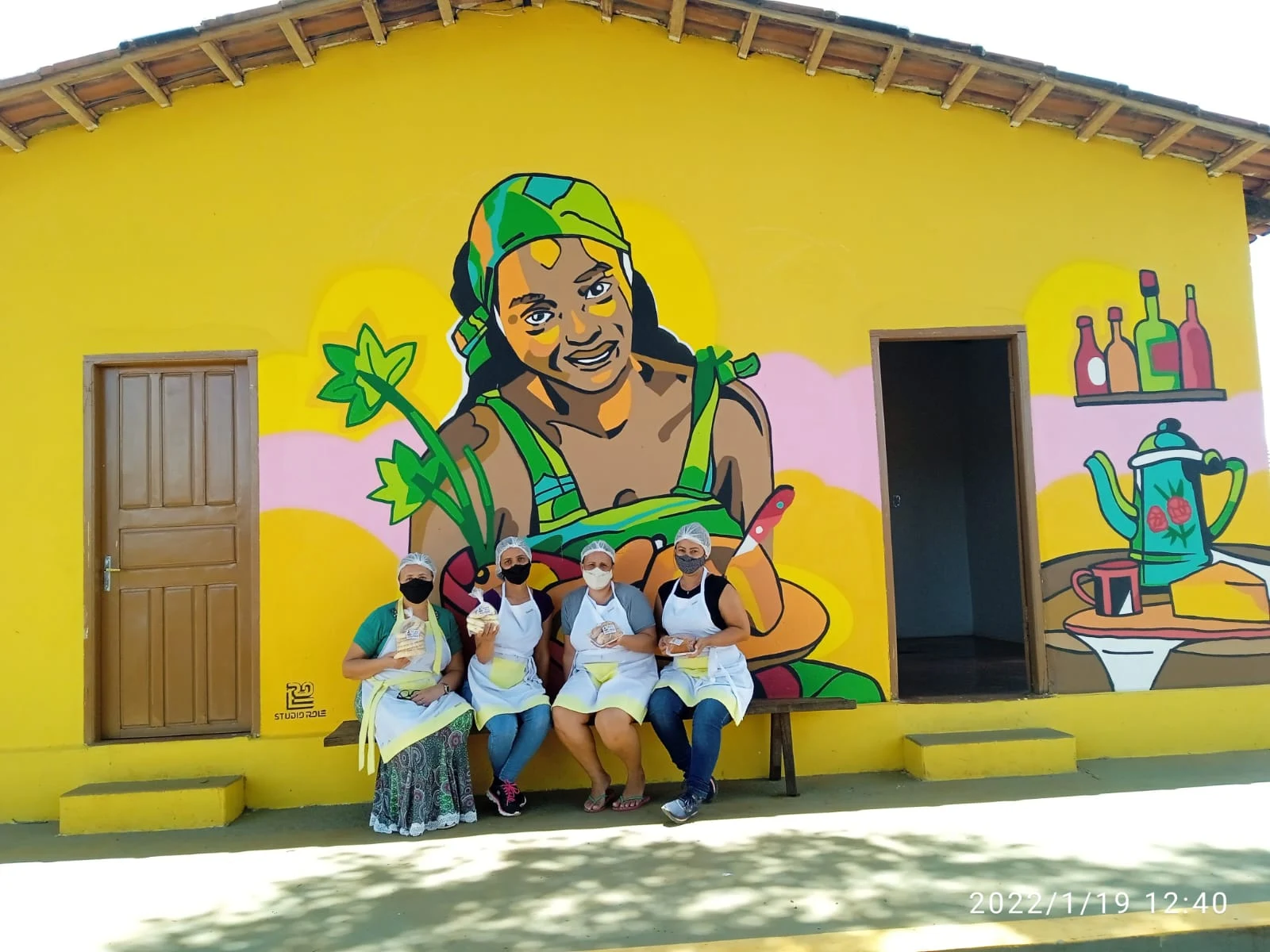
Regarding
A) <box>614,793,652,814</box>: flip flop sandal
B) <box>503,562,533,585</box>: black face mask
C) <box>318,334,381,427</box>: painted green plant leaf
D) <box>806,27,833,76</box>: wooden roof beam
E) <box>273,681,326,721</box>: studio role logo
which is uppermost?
<box>806,27,833,76</box>: wooden roof beam

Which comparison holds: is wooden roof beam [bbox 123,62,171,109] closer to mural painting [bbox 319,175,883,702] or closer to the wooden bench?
mural painting [bbox 319,175,883,702]

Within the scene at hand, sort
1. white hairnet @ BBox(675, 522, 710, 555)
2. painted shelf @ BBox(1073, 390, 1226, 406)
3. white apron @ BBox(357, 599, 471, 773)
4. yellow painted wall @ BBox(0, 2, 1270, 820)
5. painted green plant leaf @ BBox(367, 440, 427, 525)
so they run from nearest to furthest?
1. white apron @ BBox(357, 599, 471, 773)
2. white hairnet @ BBox(675, 522, 710, 555)
3. yellow painted wall @ BBox(0, 2, 1270, 820)
4. painted green plant leaf @ BBox(367, 440, 427, 525)
5. painted shelf @ BBox(1073, 390, 1226, 406)

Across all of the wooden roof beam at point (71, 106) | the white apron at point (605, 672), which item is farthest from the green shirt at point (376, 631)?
the wooden roof beam at point (71, 106)

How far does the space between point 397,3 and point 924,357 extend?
6778 millimetres

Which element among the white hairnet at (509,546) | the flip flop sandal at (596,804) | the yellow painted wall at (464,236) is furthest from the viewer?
the yellow painted wall at (464,236)

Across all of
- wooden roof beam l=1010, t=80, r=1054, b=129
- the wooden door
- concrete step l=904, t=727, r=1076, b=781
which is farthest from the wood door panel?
wooden roof beam l=1010, t=80, r=1054, b=129

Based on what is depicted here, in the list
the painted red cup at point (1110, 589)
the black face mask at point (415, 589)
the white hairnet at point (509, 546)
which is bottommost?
the painted red cup at point (1110, 589)

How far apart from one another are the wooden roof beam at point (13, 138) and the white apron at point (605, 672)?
4.25 meters

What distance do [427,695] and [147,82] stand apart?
3802 millimetres

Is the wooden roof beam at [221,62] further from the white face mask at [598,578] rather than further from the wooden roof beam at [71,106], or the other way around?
the white face mask at [598,578]

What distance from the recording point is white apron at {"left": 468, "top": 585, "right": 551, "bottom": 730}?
534 cm

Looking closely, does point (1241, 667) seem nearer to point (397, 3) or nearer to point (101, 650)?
point (397, 3)

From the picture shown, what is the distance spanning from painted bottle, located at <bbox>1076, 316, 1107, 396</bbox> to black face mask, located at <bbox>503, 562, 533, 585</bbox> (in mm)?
3620

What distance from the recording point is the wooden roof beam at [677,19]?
578 centimetres
